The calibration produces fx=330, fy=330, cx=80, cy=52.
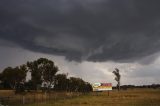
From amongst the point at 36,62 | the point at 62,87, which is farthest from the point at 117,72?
the point at 36,62

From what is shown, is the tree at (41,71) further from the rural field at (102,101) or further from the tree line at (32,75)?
the rural field at (102,101)

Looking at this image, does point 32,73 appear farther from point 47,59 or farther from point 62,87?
point 62,87

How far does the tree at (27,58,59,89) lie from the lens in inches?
4311

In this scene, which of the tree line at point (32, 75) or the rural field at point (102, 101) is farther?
the tree line at point (32, 75)

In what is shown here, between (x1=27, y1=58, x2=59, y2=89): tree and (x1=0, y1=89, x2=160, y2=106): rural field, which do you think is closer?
(x1=0, y1=89, x2=160, y2=106): rural field

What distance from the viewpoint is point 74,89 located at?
196 meters

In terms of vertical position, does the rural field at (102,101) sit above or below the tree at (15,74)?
below

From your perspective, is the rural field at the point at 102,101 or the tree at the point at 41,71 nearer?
the rural field at the point at 102,101

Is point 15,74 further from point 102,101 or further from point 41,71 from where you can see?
point 102,101

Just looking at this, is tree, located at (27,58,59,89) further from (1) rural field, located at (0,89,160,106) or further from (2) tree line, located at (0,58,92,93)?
(1) rural field, located at (0,89,160,106)

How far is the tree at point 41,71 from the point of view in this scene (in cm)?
10950

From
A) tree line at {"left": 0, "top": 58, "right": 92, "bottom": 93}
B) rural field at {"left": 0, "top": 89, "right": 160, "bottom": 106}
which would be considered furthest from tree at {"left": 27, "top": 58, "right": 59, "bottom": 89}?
rural field at {"left": 0, "top": 89, "right": 160, "bottom": 106}

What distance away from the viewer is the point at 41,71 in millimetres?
A: 111250

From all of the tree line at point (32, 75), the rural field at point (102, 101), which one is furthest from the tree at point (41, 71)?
the rural field at point (102, 101)
